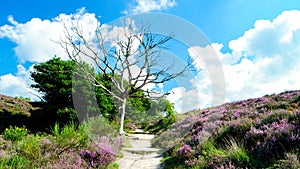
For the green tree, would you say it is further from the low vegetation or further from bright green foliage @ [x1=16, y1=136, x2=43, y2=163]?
bright green foliage @ [x1=16, y1=136, x2=43, y2=163]

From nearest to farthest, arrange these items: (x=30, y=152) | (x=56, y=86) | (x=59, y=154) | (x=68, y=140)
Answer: (x=30, y=152)
(x=59, y=154)
(x=68, y=140)
(x=56, y=86)

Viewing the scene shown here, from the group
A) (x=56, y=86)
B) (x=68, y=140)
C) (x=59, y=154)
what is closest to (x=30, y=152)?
(x=59, y=154)

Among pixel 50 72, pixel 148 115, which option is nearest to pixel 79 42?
pixel 50 72

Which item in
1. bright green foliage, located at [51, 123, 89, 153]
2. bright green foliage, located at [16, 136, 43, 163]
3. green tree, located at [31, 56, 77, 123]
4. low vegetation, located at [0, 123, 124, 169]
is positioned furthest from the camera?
green tree, located at [31, 56, 77, 123]

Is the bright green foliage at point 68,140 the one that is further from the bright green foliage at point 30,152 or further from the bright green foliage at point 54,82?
the bright green foliage at point 54,82

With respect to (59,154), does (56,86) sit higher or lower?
higher

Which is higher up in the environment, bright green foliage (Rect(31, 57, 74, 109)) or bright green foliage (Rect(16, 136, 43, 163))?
bright green foliage (Rect(31, 57, 74, 109))

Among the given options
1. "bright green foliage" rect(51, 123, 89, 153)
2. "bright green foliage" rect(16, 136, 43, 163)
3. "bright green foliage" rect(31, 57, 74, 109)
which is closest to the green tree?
"bright green foliage" rect(31, 57, 74, 109)

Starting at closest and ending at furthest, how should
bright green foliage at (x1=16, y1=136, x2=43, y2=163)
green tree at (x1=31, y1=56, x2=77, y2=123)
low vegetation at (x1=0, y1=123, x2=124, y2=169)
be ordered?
low vegetation at (x1=0, y1=123, x2=124, y2=169), bright green foliage at (x1=16, y1=136, x2=43, y2=163), green tree at (x1=31, y1=56, x2=77, y2=123)

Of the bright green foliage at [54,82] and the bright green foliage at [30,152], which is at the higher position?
the bright green foliage at [54,82]

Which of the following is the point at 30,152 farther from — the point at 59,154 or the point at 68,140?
the point at 68,140

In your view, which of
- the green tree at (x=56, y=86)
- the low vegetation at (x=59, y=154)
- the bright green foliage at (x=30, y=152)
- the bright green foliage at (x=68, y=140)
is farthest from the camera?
the green tree at (x=56, y=86)

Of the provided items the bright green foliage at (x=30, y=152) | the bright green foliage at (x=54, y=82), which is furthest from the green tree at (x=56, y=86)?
Answer: the bright green foliage at (x=30, y=152)

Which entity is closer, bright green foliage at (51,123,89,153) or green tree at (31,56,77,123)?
bright green foliage at (51,123,89,153)
